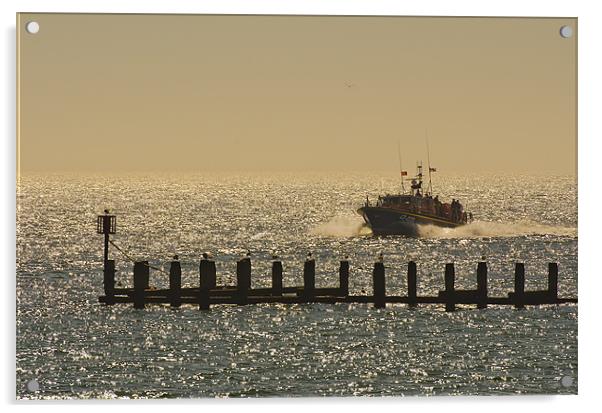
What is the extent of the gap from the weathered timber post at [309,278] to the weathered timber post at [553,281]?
1313 mm

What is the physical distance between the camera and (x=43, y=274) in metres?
13.8

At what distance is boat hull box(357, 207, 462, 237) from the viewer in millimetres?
13953

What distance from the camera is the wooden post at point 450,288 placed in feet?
46.5

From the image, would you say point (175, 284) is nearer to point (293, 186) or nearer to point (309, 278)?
point (309, 278)

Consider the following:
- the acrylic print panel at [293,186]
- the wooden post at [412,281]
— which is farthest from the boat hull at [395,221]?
the wooden post at [412,281]

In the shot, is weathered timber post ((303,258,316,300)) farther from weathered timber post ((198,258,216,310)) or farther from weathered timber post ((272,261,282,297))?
weathered timber post ((198,258,216,310))

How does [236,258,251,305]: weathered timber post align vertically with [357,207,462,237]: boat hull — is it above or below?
below

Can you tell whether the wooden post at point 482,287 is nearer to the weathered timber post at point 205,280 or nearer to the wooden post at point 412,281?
the wooden post at point 412,281

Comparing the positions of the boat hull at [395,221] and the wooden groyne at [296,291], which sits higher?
the boat hull at [395,221]

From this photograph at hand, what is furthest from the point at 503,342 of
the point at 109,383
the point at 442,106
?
the point at 109,383

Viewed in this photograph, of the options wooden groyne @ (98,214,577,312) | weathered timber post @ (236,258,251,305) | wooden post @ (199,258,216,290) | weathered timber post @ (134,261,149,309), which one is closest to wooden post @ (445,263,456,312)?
wooden groyne @ (98,214,577,312)

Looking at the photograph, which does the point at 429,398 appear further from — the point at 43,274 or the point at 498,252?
the point at 43,274

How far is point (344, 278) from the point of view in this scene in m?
14.2
